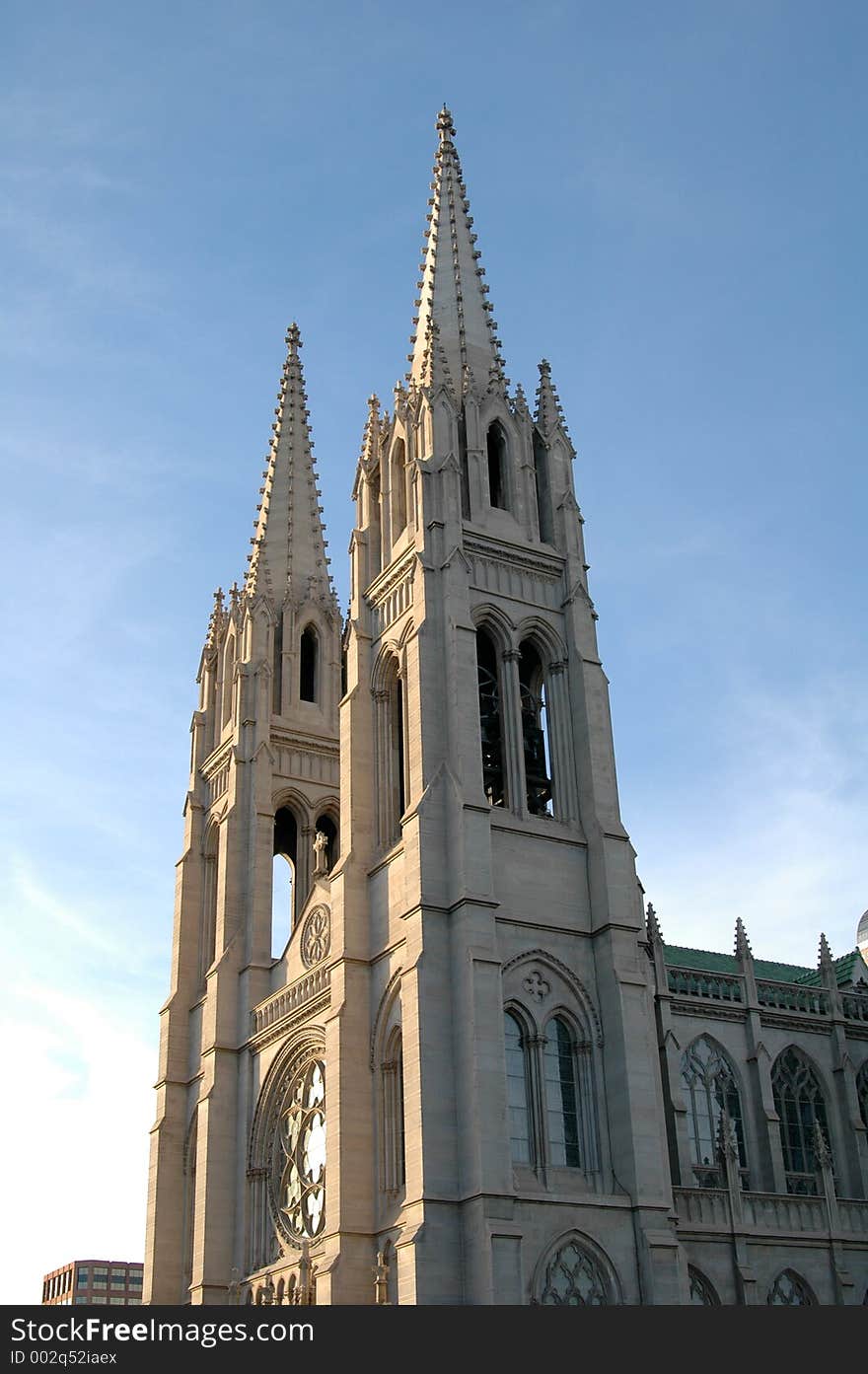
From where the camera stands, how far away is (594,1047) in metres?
34.5

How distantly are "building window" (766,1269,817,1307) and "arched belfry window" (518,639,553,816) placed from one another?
12.8 meters

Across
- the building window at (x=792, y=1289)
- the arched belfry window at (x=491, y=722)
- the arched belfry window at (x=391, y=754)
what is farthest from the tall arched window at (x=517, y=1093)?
the building window at (x=792, y=1289)

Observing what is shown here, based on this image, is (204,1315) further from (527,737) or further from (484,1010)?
(527,737)

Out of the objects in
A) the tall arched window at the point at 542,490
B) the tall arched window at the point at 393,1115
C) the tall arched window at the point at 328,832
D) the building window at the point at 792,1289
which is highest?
the tall arched window at the point at 542,490

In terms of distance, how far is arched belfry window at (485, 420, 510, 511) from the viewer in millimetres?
41416

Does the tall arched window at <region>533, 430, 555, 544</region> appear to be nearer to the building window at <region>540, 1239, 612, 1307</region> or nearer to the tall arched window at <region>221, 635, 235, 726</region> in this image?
the tall arched window at <region>221, 635, 235, 726</region>

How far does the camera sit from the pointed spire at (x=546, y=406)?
42825 mm

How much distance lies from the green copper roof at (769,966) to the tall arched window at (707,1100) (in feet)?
10.0

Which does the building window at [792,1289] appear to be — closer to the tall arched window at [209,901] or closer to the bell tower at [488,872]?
the bell tower at [488,872]

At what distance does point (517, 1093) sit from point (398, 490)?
1671 centimetres

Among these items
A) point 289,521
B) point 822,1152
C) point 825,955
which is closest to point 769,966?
point 825,955

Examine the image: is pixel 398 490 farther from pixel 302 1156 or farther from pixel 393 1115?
pixel 302 1156

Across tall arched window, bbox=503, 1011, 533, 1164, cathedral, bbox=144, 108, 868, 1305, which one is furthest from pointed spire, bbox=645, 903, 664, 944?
tall arched window, bbox=503, 1011, 533, 1164

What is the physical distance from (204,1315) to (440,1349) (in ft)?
11.1
